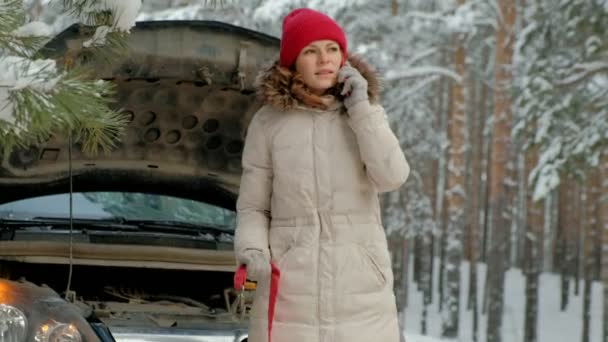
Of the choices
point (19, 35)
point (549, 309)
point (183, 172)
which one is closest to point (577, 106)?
point (183, 172)

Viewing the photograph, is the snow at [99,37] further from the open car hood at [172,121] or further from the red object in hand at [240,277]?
the red object in hand at [240,277]

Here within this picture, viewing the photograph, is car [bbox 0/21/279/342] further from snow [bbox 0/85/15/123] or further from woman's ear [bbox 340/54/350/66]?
snow [bbox 0/85/15/123]

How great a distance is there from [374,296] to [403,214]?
1055 inches

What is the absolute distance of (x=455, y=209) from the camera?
2205 centimetres

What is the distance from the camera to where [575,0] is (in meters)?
16.6

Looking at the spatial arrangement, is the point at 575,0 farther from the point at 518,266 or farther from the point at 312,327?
the point at 518,266

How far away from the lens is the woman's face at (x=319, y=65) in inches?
151

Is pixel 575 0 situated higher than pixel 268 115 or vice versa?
pixel 575 0

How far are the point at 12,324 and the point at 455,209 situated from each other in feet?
63.1

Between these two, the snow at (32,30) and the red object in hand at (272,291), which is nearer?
the snow at (32,30)

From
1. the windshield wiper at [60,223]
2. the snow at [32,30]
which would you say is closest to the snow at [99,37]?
the snow at [32,30]

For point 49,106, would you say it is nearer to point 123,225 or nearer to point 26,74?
point 26,74

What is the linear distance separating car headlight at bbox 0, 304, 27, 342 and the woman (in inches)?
31.8

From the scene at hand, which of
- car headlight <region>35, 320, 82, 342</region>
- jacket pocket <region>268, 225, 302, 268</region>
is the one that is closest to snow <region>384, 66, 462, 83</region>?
jacket pocket <region>268, 225, 302, 268</region>
